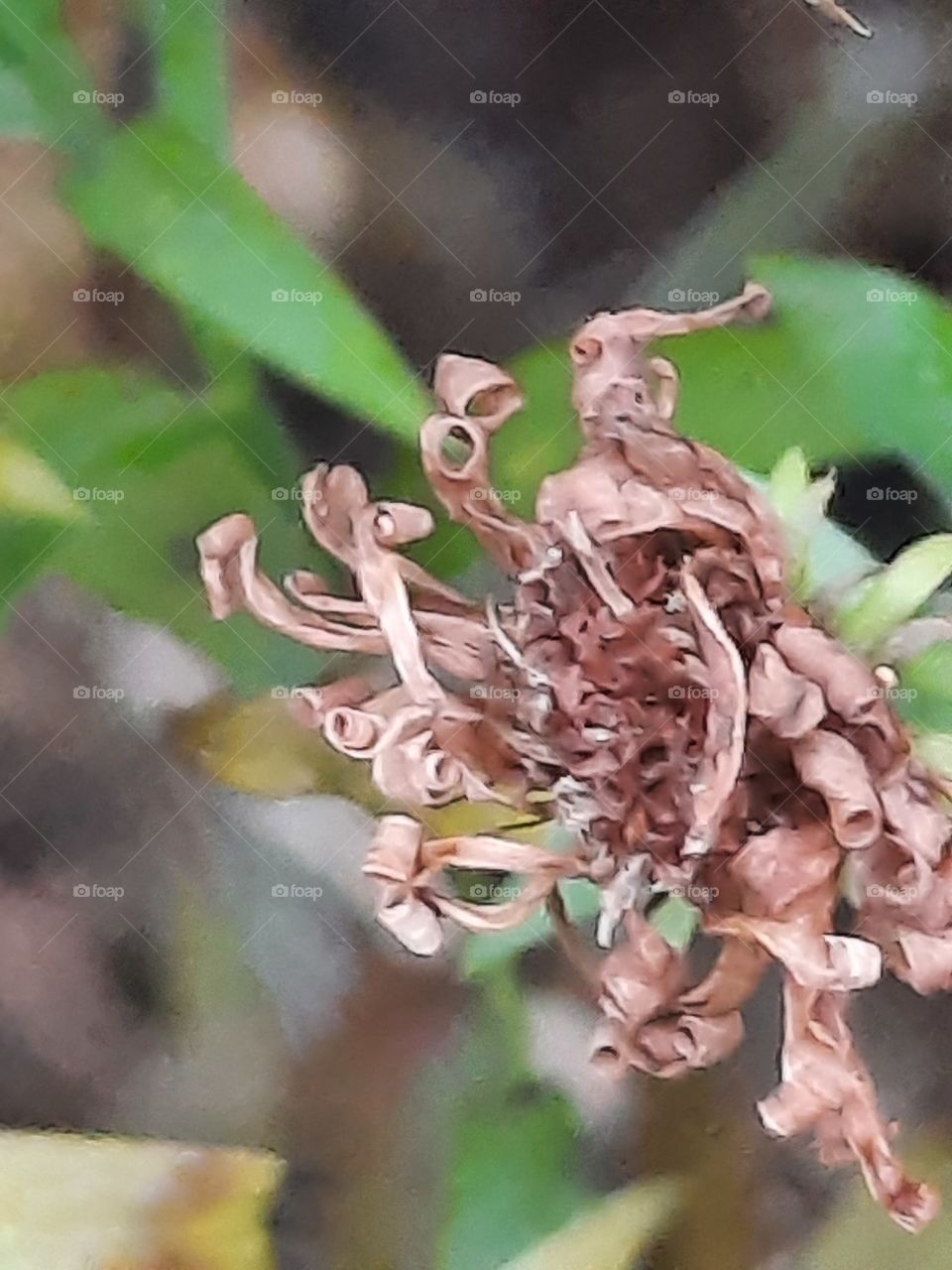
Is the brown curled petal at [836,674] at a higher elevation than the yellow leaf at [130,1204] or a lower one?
higher

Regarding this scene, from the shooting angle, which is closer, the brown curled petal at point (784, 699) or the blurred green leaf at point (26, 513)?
the brown curled petal at point (784, 699)

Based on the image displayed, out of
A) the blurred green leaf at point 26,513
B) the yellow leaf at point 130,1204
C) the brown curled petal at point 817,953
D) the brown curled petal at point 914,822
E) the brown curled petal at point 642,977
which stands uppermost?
the brown curled petal at point 914,822

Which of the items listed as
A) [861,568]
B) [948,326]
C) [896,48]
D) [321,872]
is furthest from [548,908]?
[896,48]

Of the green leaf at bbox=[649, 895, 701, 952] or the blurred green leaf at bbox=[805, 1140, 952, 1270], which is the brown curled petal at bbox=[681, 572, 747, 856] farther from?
the blurred green leaf at bbox=[805, 1140, 952, 1270]

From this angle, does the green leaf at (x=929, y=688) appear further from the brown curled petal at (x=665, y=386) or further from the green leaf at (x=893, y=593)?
the brown curled petal at (x=665, y=386)

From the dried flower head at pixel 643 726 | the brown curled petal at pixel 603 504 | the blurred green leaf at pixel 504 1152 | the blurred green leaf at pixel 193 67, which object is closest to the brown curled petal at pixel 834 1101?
the dried flower head at pixel 643 726

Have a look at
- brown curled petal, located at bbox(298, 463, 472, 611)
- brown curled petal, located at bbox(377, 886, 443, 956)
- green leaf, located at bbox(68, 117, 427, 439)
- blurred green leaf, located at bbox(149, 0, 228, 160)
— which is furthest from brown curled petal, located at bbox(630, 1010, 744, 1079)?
blurred green leaf, located at bbox(149, 0, 228, 160)

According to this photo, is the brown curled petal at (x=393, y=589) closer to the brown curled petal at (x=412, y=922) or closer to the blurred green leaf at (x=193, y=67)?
the brown curled petal at (x=412, y=922)
